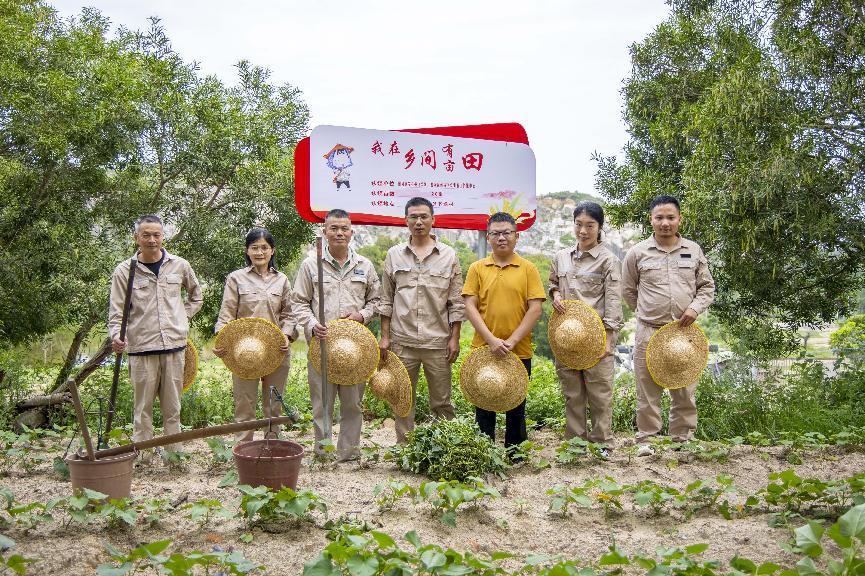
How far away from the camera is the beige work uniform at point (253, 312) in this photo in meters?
5.23

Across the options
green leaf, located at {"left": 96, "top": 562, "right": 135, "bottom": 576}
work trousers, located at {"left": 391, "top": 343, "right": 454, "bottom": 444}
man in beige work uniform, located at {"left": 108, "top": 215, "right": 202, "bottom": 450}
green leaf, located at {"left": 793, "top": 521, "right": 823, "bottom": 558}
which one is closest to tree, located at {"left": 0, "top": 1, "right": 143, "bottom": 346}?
man in beige work uniform, located at {"left": 108, "top": 215, "right": 202, "bottom": 450}

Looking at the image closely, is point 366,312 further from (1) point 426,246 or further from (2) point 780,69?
(2) point 780,69

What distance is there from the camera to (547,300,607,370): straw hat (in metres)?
4.93

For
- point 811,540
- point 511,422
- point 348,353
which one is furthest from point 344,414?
point 811,540

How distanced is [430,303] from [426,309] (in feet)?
0.17

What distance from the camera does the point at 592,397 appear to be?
5.20 metres

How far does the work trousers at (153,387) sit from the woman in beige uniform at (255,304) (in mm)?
418

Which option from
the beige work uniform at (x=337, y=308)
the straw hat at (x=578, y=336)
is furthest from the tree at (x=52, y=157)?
the straw hat at (x=578, y=336)

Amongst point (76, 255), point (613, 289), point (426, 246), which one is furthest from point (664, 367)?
point (76, 255)

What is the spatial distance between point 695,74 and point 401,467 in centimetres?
630

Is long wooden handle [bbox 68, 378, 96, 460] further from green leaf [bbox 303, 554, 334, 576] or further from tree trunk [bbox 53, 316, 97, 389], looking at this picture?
tree trunk [bbox 53, 316, 97, 389]

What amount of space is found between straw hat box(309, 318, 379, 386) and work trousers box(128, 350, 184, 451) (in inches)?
38.0

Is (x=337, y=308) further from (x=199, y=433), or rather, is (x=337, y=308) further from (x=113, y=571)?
(x=113, y=571)

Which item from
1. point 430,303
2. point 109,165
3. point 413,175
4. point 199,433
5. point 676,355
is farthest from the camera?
point 109,165
